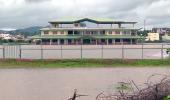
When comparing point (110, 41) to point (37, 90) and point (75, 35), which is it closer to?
point (75, 35)

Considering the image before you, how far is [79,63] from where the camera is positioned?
3481 centimetres

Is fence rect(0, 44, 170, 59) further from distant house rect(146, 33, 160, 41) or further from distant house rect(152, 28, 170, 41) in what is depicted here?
distant house rect(152, 28, 170, 41)

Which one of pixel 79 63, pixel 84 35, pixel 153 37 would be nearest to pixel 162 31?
pixel 153 37

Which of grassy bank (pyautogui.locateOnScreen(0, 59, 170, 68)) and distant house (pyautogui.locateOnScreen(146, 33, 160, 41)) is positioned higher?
distant house (pyautogui.locateOnScreen(146, 33, 160, 41))

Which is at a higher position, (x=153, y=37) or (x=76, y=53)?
(x=153, y=37)

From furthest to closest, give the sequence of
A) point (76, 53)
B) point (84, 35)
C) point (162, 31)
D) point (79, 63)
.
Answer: point (162, 31)
point (84, 35)
point (76, 53)
point (79, 63)

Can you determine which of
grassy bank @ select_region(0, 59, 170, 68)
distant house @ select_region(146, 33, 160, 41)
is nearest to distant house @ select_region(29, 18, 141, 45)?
distant house @ select_region(146, 33, 160, 41)

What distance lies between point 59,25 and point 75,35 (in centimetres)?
483

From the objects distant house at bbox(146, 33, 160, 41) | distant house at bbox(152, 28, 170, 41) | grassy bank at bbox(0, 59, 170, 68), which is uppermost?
distant house at bbox(152, 28, 170, 41)

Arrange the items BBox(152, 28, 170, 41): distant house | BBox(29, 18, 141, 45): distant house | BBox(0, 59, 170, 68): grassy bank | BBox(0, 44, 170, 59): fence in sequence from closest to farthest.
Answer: BBox(0, 59, 170, 68): grassy bank < BBox(0, 44, 170, 59): fence < BBox(29, 18, 141, 45): distant house < BBox(152, 28, 170, 41): distant house

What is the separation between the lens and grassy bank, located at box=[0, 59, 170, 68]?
33856mm

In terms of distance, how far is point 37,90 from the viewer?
1691 centimetres

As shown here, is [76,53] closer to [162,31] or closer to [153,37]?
[153,37]

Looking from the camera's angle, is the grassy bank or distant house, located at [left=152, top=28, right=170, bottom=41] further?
distant house, located at [left=152, top=28, right=170, bottom=41]
